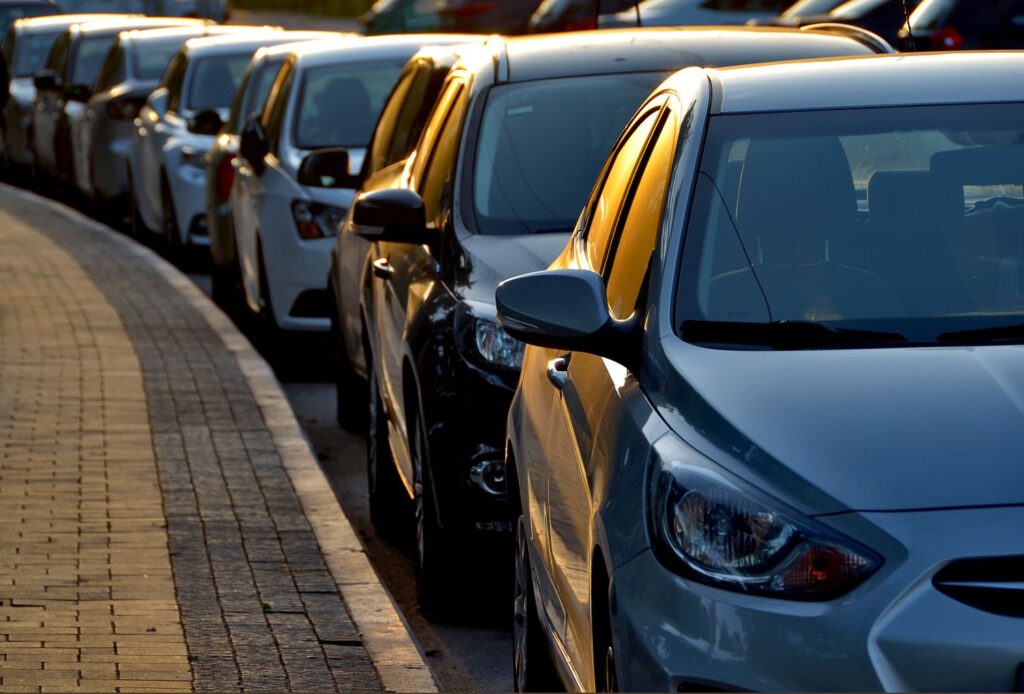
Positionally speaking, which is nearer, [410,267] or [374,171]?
[410,267]

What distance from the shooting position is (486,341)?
6492 millimetres

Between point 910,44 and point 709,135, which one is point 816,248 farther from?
point 910,44

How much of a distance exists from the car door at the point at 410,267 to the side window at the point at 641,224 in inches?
89.4

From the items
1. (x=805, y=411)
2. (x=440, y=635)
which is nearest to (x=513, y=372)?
(x=440, y=635)

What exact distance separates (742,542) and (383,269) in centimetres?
458

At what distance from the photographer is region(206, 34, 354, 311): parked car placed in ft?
48.2

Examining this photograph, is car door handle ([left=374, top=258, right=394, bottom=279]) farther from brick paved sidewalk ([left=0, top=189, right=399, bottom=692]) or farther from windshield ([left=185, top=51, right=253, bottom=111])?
windshield ([left=185, top=51, right=253, bottom=111])

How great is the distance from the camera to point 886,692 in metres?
3.33

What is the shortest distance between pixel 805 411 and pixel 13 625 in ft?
9.95

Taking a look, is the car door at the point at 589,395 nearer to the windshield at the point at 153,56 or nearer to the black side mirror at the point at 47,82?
the windshield at the point at 153,56

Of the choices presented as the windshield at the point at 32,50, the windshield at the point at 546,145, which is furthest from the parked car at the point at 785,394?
the windshield at the point at 32,50

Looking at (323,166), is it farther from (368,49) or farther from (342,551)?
(342,551)

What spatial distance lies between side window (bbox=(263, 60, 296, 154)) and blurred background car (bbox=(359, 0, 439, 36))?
20838mm

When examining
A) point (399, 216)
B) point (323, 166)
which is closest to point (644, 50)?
point (399, 216)
